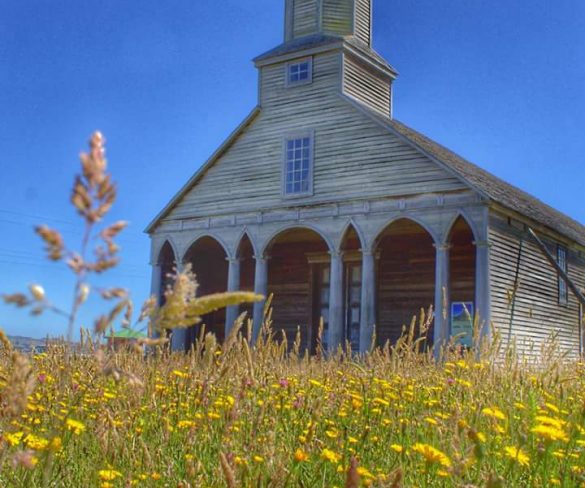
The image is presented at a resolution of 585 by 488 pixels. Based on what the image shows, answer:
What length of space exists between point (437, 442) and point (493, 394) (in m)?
1.34

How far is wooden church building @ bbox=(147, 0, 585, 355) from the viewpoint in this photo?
58.0 feet

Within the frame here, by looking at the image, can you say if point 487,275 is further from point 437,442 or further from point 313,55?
point 437,442

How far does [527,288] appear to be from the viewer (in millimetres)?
19516

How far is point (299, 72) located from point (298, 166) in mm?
2964

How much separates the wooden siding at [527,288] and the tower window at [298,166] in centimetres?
521

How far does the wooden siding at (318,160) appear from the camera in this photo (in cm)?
1827

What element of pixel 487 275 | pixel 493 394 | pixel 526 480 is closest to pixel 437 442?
pixel 526 480

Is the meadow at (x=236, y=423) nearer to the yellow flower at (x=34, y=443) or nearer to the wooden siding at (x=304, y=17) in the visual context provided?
the yellow flower at (x=34, y=443)

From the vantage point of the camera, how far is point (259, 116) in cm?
2136

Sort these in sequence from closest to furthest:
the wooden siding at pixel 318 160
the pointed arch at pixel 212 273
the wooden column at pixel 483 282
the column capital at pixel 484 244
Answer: the wooden column at pixel 483 282 → the column capital at pixel 484 244 → the wooden siding at pixel 318 160 → the pointed arch at pixel 212 273

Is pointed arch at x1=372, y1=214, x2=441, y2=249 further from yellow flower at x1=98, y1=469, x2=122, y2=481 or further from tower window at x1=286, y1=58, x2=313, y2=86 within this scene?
yellow flower at x1=98, y1=469, x2=122, y2=481

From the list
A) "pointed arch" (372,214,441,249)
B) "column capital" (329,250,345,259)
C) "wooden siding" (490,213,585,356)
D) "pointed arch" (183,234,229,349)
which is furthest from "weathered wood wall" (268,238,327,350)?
"wooden siding" (490,213,585,356)

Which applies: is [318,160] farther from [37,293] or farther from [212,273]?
[37,293]

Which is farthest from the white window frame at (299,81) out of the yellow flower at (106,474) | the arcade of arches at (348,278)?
the yellow flower at (106,474)
